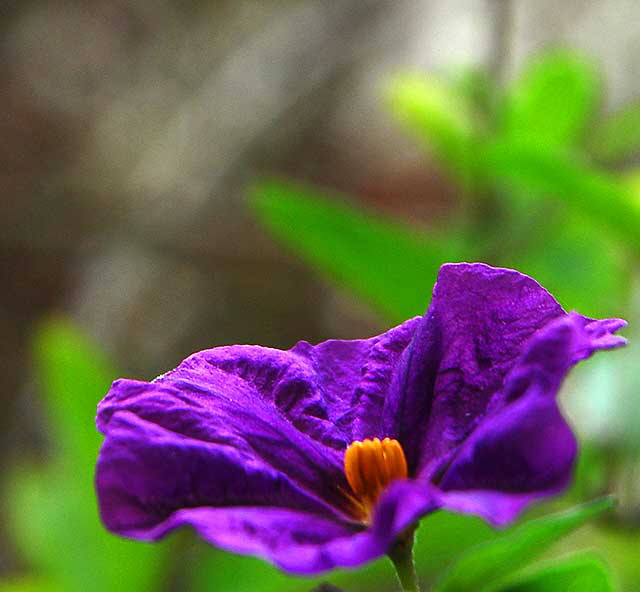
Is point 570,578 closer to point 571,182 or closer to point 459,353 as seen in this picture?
point 459,353

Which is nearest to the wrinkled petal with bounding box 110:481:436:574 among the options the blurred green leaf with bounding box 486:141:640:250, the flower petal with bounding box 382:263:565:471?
the flower petal with bounding box 382:263:565:471

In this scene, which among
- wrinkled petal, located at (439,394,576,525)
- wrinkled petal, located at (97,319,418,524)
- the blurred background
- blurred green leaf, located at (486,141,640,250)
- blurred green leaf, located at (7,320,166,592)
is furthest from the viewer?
blurred green leaf, located at (7,320,166,592)

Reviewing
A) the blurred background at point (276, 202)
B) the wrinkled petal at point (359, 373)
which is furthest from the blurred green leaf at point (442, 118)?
the wrinkled petal at point (359, 373)

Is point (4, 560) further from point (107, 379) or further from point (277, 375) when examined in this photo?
point (277, 375)

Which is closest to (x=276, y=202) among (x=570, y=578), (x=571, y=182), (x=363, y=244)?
(x=363, y=244)

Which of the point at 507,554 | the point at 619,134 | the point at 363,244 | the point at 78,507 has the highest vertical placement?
the point at 619,134

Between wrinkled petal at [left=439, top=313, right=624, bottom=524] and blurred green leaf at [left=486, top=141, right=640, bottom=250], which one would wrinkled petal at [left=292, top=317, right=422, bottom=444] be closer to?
wrinkled petal at [left=439, top=313, right=624, bottom=524]

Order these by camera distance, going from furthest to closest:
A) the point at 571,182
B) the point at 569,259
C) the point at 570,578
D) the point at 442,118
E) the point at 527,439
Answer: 1. the point at 442,118
2. the point at 569,259
3. the point at 571,182
4. the point at 570,578
5. the point at 527,439
